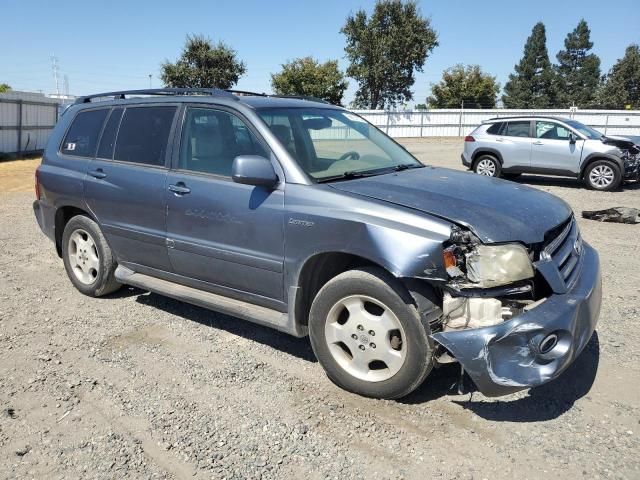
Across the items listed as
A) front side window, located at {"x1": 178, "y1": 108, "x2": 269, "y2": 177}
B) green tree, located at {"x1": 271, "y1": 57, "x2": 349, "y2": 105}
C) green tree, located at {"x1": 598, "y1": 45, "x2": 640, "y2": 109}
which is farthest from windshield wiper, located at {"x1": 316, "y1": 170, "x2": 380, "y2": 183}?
green tree, located at {"x1": 598, "y1": 45, "x2": 640, "y2": 109}

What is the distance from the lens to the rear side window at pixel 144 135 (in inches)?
178

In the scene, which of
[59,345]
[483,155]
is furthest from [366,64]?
[59,345]

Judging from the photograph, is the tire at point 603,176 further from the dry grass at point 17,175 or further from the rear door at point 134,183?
the dry grass at point 17,175

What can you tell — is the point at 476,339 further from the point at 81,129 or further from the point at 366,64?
the point at 366,64

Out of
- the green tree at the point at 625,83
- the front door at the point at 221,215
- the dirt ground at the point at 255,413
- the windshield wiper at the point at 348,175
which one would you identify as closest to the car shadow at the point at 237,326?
the dirt ground at the point at 255,413

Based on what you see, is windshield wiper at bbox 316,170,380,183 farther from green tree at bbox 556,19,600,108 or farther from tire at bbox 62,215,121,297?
green tree at bbox 556,19,600,108

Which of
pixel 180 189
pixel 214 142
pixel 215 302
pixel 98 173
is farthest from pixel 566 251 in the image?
pixel 98 173

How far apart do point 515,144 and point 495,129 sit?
0.83m

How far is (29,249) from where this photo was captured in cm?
738

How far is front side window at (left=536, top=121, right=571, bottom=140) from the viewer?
13207 mm

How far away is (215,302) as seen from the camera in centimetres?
412

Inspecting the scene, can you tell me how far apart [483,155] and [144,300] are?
11.3 meters

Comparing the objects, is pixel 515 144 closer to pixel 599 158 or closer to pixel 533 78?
pixel 599 158

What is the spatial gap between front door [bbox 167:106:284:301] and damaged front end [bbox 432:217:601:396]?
120cm
